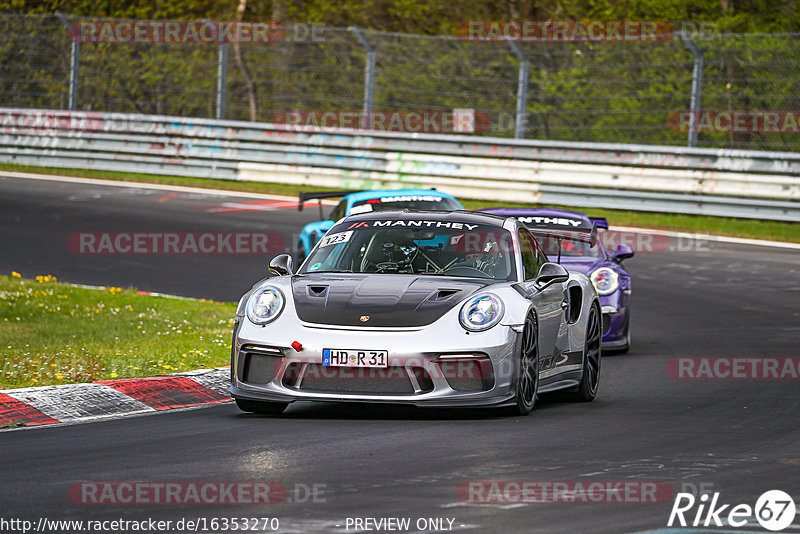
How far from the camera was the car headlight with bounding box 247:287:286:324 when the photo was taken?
797 centimetres

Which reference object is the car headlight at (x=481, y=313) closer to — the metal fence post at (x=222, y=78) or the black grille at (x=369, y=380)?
the black grille at (x=369, y=380)

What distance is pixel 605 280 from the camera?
12438 mm

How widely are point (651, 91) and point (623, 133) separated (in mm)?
1000

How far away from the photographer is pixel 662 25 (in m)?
29.9

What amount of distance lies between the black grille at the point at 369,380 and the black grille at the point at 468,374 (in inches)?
9.1

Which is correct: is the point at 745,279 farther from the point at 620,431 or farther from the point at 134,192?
the point at 134,192

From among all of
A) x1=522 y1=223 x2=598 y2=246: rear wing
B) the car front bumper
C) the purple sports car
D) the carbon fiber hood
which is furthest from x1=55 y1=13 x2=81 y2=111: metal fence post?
the car front bumper

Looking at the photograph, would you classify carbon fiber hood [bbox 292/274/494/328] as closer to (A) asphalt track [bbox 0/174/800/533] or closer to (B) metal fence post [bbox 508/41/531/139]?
(A) asphalt track [bbox 0/174/800/533]

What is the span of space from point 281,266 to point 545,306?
169 centimetres

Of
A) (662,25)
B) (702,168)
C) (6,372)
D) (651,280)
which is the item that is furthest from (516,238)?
(662,25)

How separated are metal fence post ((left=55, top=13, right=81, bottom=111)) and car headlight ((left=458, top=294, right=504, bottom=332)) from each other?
20518 millimetres

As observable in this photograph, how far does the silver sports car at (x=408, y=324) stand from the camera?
7.65 metres

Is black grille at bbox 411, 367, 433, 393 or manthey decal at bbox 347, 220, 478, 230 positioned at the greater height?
manthey decal at bbox 347, 220, 478, 230

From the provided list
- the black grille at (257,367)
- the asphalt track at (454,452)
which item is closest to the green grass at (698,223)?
the asphalt track at (454,452)
